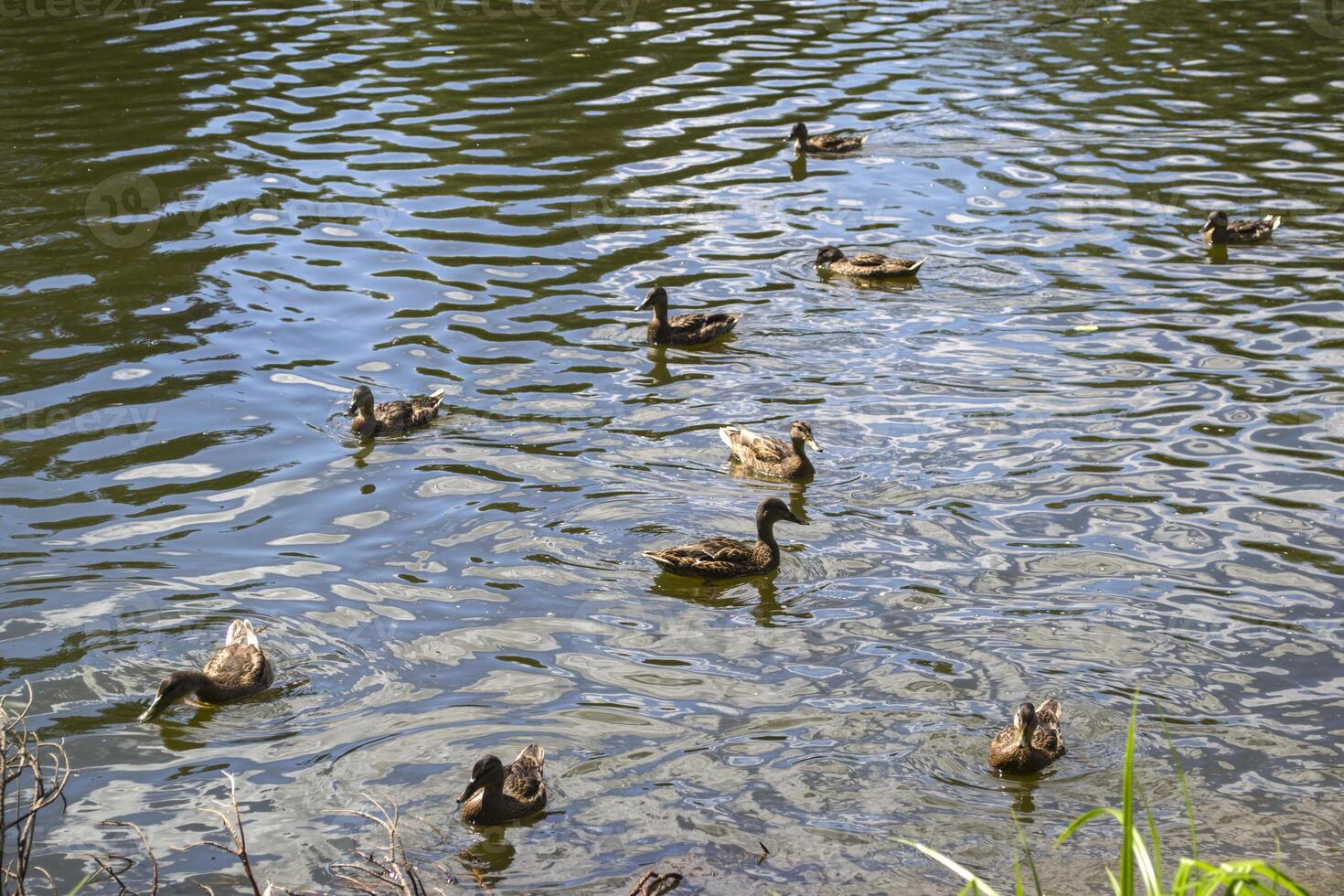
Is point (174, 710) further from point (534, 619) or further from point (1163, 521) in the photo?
point (1163, 521)

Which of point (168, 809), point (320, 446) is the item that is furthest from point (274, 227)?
point (168, 809)

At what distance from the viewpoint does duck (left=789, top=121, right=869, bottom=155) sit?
20.4 metres

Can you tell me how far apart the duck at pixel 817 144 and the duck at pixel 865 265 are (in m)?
4.16

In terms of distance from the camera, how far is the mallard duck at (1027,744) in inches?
324

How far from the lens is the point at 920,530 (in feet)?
36.7

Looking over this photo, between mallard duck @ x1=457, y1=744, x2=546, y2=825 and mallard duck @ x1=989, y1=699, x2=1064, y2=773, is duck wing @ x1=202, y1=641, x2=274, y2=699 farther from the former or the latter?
mallard duck @ x1=989, y1=699, x2=1064, y2=773

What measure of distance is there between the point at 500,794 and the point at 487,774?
0.44 feet

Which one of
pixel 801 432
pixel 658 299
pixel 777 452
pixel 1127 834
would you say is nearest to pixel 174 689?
pixel 777 452

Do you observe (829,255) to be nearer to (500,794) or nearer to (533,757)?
(533,757)

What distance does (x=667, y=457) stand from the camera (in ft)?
41.1

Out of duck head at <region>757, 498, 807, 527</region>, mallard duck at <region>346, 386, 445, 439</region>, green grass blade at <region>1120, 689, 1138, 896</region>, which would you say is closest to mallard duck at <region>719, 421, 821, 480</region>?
duck head at <region>757, 498, 807, 527</region>

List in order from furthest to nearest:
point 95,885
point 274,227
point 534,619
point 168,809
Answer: point 274,227 < point 534,619 < point 168,809 < point 95,885

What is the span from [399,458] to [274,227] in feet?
20.7

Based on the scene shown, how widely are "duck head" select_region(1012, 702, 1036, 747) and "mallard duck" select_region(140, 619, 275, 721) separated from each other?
4.49 m
